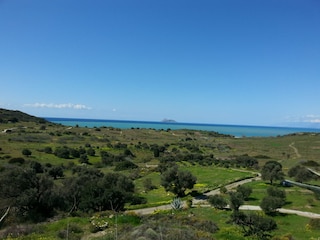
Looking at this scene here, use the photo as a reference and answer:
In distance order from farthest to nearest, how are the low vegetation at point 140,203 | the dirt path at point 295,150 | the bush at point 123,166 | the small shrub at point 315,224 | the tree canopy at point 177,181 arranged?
the dirt path at point 295,150 < the bush at point 123,166 < the tree canopy at point 177,181 < the small shrub at point 315,224 < the low vegetation at point 140,203

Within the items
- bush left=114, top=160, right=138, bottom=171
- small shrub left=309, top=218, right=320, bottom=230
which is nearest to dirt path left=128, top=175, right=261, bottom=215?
small shrub left=309, top=218, right=320, bottom=230

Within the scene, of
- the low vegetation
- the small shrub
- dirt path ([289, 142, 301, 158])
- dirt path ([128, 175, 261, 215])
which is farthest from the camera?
dirt path ([289, 142, 301, 158])

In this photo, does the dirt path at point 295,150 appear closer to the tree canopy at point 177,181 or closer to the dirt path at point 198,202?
the dirt path at point 198,202

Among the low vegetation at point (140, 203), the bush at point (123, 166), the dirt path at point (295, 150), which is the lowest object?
the bush at point (123, 166)

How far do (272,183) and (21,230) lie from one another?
40.6 meters

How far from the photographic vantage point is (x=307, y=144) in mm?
122875

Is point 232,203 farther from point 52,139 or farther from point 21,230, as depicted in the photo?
point 52,139

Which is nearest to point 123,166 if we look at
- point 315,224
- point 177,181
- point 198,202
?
point 177,181

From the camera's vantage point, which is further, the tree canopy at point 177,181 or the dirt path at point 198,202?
the tree canopy at point 177,181

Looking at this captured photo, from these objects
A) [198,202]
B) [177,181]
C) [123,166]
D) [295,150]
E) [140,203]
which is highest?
[295,150]

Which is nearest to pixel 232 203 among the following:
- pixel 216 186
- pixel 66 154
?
pixel 216 186

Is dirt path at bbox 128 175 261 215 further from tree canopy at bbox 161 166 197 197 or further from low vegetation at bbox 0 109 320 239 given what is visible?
tree canopy at bbox 161 166 197 197

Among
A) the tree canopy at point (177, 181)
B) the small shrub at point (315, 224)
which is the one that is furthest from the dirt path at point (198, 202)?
the small shrub at point (315, 224)

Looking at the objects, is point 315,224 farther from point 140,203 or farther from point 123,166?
point 123,166
